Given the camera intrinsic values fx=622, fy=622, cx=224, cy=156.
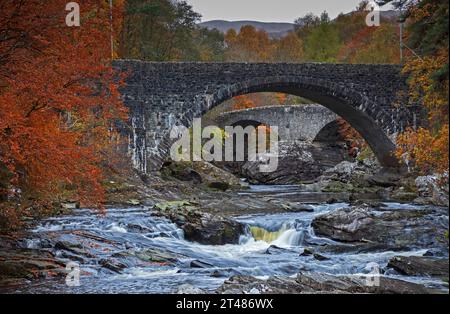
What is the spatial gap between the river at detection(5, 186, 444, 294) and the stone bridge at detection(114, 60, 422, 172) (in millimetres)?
7446

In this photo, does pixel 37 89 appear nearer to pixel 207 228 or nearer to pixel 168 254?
pixel 168 254

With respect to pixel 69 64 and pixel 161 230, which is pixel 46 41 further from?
pixel 161 230

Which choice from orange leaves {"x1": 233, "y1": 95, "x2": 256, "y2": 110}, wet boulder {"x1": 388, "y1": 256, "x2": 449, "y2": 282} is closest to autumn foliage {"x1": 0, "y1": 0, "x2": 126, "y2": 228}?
wet boulder {"x1": 388, "y1": 256, "x2": 449, "y2": 282}

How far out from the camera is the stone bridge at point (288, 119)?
4325 centimetres

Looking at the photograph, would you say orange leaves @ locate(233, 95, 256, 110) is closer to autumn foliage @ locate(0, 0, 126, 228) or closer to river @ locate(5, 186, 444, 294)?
river @ locate(5, 186, 444, 294)

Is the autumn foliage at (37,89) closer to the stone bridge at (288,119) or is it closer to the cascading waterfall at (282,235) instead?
the cascading waterfall at (282,235)

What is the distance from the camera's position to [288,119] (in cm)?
4381

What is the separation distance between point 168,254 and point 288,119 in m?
30.9

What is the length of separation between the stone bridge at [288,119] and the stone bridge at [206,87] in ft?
47.7

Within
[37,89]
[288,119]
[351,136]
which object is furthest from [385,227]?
[288,119]

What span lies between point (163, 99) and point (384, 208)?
1063cm

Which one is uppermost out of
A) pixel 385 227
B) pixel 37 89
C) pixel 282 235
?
pixel 37 89

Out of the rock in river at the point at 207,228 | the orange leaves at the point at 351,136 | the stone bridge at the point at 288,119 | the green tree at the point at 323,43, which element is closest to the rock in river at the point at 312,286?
the rock in river at the point at 207,228

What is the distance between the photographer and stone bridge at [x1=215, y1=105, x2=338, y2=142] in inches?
1703
